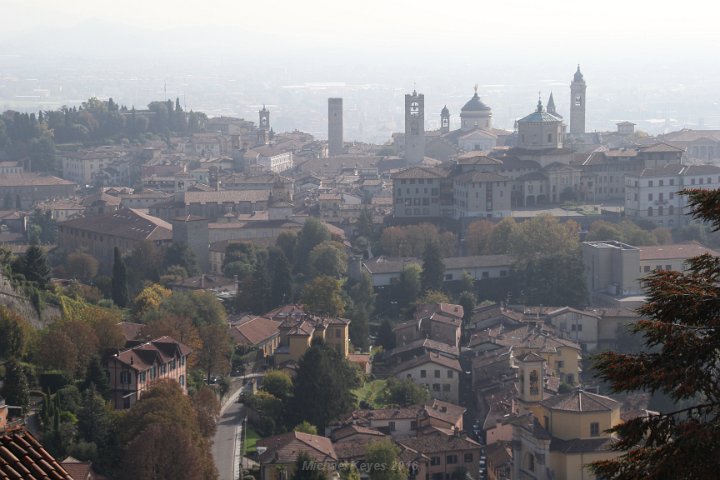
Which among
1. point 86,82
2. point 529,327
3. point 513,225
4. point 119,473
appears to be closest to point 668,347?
point 119,473

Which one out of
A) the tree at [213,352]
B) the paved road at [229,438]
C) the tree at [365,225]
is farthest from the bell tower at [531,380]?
the tree at [365,225]

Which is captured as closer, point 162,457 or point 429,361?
point 162,457

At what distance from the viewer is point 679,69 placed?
160 m

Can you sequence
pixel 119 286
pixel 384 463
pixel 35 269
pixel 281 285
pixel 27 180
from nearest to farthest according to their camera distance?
pixel 384 463 < pixel 35 269 < pixel 119 286 < pixel 281 285 < pixel 27 180

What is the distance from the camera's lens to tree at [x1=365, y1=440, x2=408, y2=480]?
1795cm

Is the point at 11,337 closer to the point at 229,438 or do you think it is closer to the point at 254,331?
the point at 229,438

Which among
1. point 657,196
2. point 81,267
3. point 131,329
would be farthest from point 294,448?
point 657,196

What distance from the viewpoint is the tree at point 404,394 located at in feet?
71.6

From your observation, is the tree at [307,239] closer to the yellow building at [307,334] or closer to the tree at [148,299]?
the tree at [148,299]

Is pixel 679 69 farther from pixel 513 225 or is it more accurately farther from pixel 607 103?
pixel 513 225

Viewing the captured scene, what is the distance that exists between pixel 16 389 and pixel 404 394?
6582 mm

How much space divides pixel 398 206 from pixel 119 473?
20.6m

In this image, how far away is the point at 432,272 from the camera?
95.8 ft

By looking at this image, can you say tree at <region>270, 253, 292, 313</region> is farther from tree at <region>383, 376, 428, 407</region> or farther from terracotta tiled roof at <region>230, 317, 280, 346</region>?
tree at <region>383, 376, 428, 407</region>
